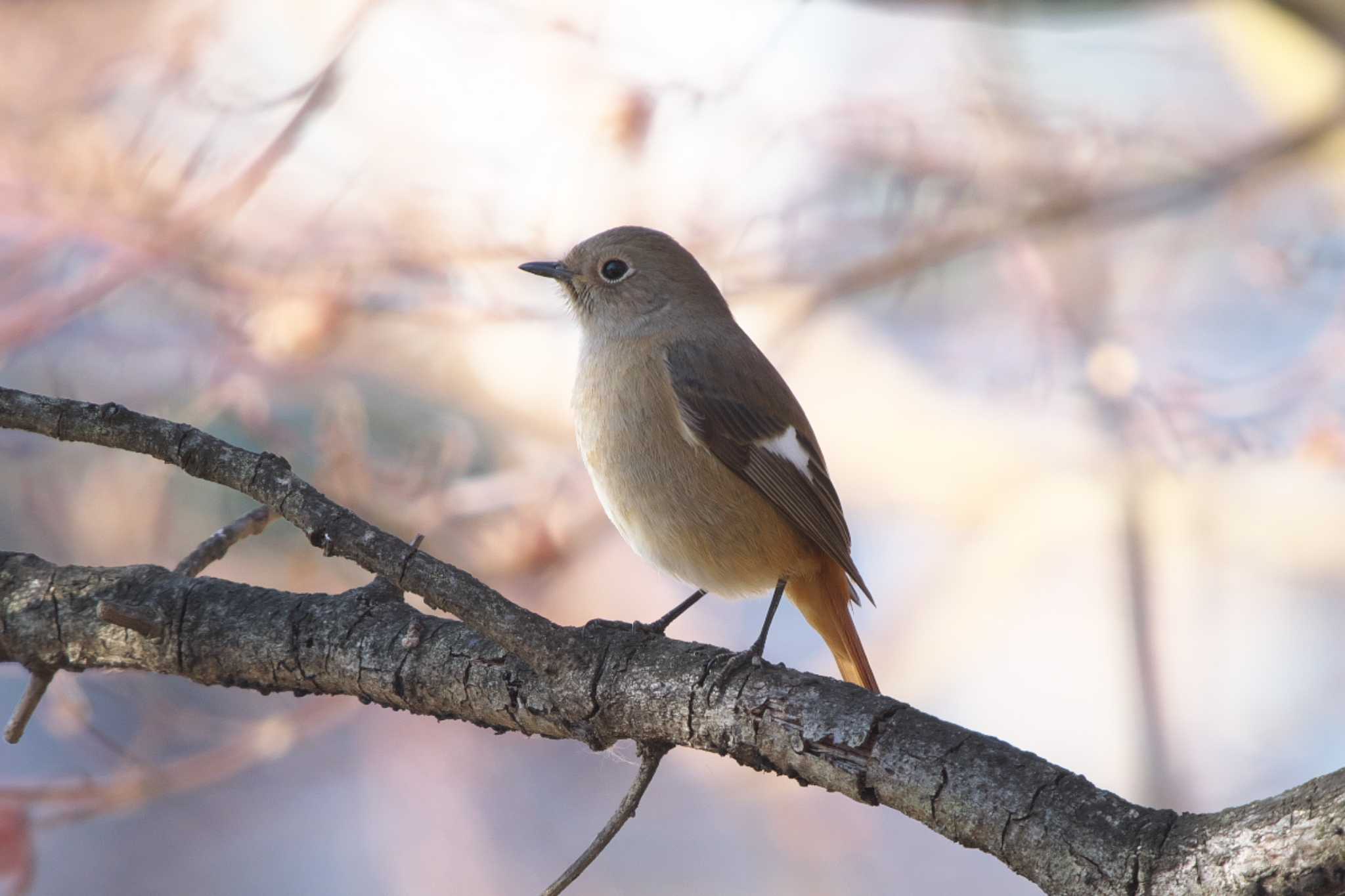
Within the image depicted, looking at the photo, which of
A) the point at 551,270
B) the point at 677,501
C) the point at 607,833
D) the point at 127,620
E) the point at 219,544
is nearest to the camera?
the point at 607,833

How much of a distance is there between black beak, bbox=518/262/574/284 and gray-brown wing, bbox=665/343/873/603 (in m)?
0.22

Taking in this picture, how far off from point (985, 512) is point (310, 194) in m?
1.38

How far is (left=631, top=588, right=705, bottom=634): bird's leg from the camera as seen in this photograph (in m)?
1.14

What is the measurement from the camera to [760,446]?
1348 mm

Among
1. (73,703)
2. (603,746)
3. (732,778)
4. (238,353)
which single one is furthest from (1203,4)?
(73,703)

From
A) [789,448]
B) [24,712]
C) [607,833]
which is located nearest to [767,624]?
[789,448]

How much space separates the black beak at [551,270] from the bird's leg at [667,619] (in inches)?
17.0

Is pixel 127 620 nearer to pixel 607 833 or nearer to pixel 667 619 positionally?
pixel 607 833

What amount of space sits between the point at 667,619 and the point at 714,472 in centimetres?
16

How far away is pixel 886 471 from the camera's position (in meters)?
2.36

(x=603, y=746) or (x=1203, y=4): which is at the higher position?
(x=1203, y=4)

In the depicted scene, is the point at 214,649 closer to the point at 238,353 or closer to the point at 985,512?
the point at 238,353

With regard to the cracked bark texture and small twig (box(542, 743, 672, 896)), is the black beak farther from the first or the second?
small twig (box(542, 743, 672, 896))

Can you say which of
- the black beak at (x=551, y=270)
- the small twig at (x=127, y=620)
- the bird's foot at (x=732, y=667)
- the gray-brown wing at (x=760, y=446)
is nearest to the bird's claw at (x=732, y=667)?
the bird's foot at (x=732, y=667)
